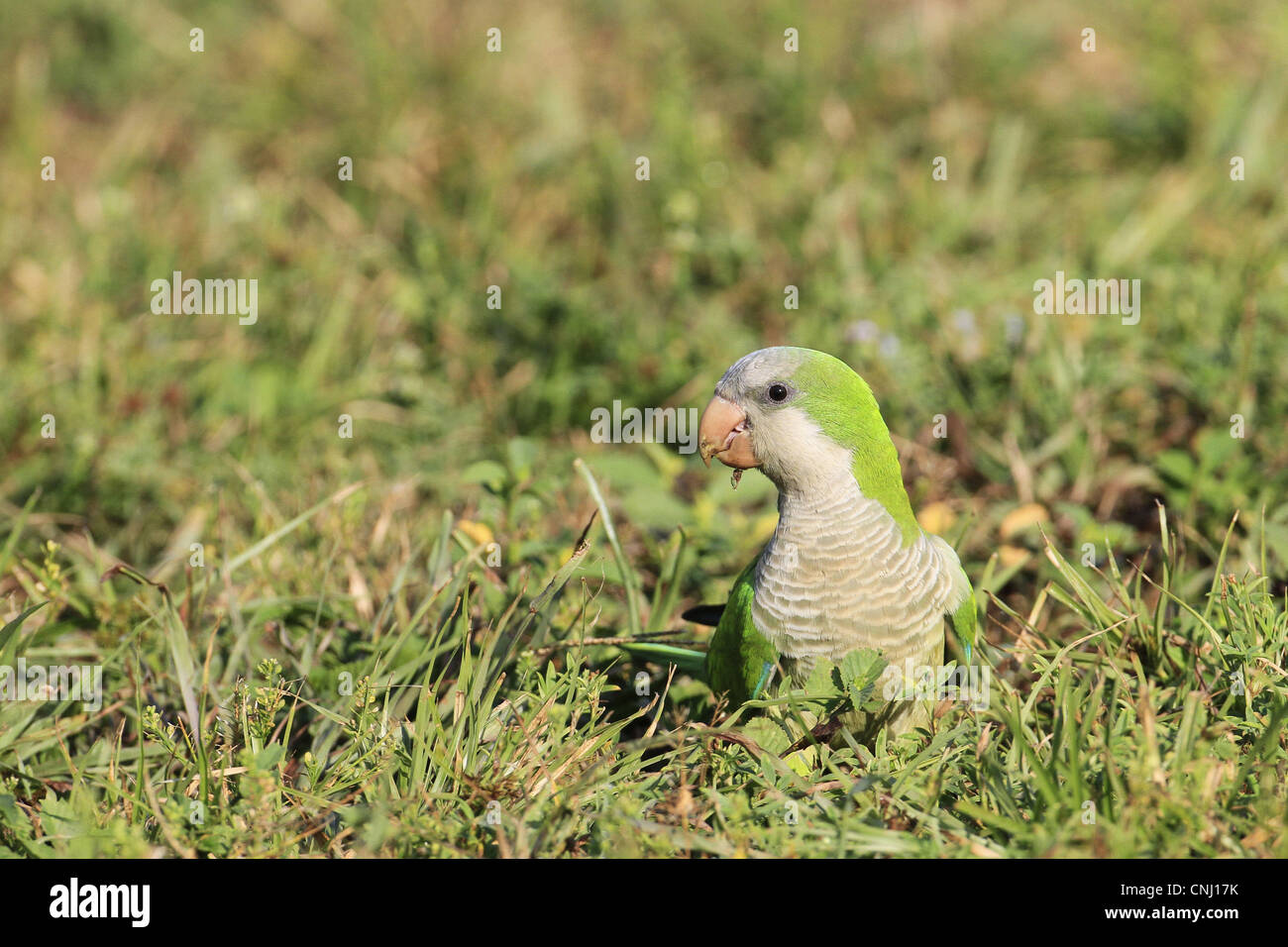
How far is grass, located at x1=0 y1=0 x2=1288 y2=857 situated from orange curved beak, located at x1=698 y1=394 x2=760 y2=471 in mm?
531

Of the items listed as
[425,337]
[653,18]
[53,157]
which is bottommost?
[425,337]

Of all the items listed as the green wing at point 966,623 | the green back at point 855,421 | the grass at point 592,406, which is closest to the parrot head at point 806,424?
the green back at point 855,421

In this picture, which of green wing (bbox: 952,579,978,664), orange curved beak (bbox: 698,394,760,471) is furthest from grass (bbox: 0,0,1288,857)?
orange curved beak (bbox: 698,394,760,471)

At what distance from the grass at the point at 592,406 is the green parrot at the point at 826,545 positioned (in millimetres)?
150

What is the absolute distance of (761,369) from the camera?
108 inches

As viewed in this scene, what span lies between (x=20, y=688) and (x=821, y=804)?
7.12ft

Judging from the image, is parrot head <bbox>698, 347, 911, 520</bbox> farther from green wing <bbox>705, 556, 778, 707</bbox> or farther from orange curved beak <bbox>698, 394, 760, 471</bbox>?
green wing <bbox>705, 556, 778, 707</bbox>

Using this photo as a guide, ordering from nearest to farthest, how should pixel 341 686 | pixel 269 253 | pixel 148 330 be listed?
pixel 341 686 < pixel 148 330 < pixel 269 253

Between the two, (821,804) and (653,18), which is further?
(653,18)

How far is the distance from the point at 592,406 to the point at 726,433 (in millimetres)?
2106

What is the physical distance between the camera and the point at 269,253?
5.47 meters

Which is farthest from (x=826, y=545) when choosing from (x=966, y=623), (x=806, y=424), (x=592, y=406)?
(x=592, y=406)
